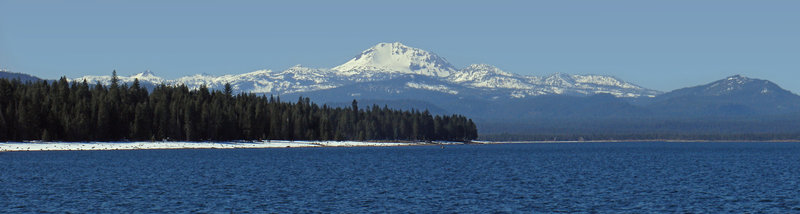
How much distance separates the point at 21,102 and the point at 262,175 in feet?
306

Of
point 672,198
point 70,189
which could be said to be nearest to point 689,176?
point 672,198

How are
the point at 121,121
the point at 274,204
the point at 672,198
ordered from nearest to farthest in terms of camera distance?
the point at 274,204
the point at 672,198
the point at 121,121

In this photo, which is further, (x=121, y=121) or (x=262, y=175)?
(x=121, y=121)

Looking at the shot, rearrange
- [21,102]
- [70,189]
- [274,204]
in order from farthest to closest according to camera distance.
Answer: [21,102], [70,189], [274,204]

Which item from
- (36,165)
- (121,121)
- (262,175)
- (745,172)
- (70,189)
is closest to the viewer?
(70,189)

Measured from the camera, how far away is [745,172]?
351 feet

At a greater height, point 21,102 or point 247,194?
point 21,102

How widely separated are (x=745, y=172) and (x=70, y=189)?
6871 cm

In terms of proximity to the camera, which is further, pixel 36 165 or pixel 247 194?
pixel 36 165

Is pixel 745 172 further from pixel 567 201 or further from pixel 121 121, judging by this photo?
pixel 121 121

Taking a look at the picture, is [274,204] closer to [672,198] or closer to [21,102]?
[672,198]

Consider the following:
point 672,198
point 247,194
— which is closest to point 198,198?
point 247,194

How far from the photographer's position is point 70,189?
7625 cm

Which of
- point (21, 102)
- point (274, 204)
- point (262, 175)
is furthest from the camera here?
point (21, 102)
